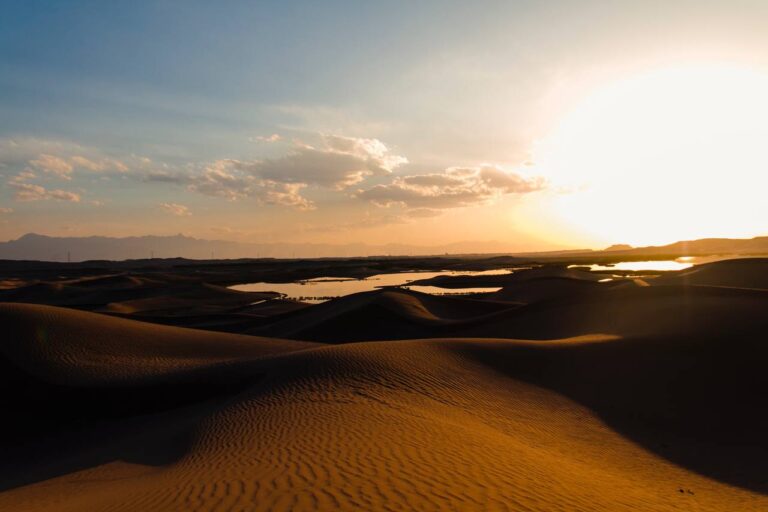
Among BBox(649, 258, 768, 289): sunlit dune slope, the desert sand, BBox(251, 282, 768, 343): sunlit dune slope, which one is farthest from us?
BBox(649, 258, 768, 289): sunlit dune slope

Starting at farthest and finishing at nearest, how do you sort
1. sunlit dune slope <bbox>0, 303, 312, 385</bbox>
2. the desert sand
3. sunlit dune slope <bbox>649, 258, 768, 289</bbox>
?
sunlit dune slope <bbox>649, 258, 768, 289</bbox> < sunlit dune slope <bbox>0, 303, 312, 385</bbox> < the desert sand

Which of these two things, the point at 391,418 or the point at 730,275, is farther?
the point at 730,275

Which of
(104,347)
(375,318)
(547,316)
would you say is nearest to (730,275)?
(547,316)

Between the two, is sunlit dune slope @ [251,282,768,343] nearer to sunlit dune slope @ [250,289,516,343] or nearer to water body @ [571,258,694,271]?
sunlit dune slope @ [250,289,516,343]

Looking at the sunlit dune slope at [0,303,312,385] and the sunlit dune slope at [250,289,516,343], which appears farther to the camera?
the sunlit dune slope at [250,289,516,343]

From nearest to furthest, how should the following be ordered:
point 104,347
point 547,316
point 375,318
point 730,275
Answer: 1. point 104,347
2. point 547,316
3. point 375,318
4. point 730,275

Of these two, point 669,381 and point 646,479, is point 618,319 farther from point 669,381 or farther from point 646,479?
point 646,479

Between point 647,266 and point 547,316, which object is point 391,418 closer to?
point 547,316

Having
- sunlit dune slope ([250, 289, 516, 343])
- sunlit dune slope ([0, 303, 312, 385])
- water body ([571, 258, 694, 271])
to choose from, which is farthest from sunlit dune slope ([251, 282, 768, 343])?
water body ([571, 258, 694, 271])
